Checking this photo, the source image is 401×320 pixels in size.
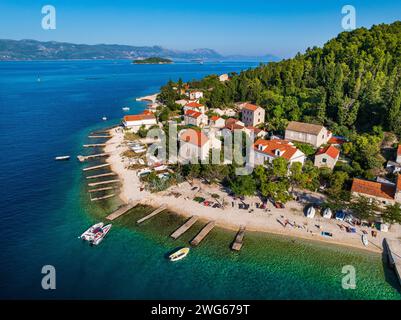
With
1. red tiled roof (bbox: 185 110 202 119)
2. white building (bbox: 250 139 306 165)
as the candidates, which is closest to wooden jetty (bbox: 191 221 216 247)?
white building (bbox: 250 139 306 165)

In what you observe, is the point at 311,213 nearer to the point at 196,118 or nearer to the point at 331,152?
the point at 331,152

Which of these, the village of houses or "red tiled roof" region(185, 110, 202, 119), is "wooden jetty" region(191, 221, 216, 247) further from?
"red tiled roof" region(185, 110, 202, 119)

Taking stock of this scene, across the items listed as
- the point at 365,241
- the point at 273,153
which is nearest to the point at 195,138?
the point at 273,153

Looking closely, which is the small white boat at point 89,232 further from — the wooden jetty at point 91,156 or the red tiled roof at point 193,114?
the red tiled roof at point 193,114

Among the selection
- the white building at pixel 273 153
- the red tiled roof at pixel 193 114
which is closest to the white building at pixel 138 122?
the red tiled roof at pixel 193 114

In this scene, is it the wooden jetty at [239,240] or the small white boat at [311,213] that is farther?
the small white boat at [311,213]

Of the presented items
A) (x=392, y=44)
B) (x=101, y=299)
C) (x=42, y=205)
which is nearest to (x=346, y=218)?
(x=101, y=299)
